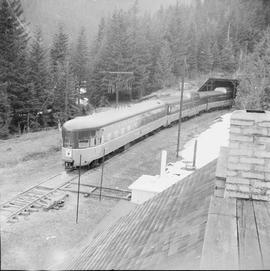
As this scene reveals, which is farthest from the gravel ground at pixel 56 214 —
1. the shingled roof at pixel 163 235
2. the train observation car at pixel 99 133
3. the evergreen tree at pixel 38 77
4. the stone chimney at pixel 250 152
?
Result: the evergreen tree at pixel 38 77

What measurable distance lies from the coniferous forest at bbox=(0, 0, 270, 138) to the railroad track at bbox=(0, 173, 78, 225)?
12777mm

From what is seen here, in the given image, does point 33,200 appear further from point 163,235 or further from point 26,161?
point 163,235

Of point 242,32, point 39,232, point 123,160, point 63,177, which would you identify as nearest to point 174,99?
point 123,160

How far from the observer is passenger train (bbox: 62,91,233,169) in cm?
1958

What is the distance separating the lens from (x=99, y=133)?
20672mm

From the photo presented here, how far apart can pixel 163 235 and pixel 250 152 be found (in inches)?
86.2

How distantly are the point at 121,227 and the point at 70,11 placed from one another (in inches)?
6210

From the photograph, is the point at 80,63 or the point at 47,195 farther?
the point at 80,63

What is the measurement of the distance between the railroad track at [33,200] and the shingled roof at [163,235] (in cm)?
675

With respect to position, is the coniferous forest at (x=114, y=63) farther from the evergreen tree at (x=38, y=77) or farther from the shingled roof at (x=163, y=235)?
the shingled roof at (x=163, y=235)

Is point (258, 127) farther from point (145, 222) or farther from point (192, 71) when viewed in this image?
point (192, 71)

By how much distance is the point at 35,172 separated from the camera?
1972 centimetres

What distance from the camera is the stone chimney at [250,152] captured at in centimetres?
660

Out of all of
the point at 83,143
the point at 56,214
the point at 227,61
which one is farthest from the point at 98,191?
the point at 227,61
